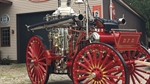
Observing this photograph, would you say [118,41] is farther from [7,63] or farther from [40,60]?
[7,63]

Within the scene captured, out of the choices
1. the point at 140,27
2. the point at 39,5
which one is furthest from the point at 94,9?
the point at 140,27

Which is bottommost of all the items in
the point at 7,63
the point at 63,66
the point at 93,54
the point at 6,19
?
the point at 7,63

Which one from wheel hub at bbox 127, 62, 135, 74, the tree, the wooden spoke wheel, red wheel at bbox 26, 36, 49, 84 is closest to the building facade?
the tree

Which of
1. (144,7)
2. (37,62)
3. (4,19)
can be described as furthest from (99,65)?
(144,7)

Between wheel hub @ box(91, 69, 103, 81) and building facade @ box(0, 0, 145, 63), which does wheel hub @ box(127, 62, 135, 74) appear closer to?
wheel hub @ box(91, 69, 103, 81)

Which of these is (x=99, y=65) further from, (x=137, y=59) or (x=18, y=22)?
(x=18, y=22)

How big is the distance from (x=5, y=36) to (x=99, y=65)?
450 inches

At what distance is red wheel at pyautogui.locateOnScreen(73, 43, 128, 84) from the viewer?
4.65 m

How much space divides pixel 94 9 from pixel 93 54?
748 centimetres

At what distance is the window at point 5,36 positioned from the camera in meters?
15.2

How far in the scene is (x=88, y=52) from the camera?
16.3 feet

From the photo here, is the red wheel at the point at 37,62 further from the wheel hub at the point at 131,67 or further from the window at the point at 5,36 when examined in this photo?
the window at the point at 5,36

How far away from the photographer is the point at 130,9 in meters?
16.5

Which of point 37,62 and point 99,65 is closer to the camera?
point 99,65
